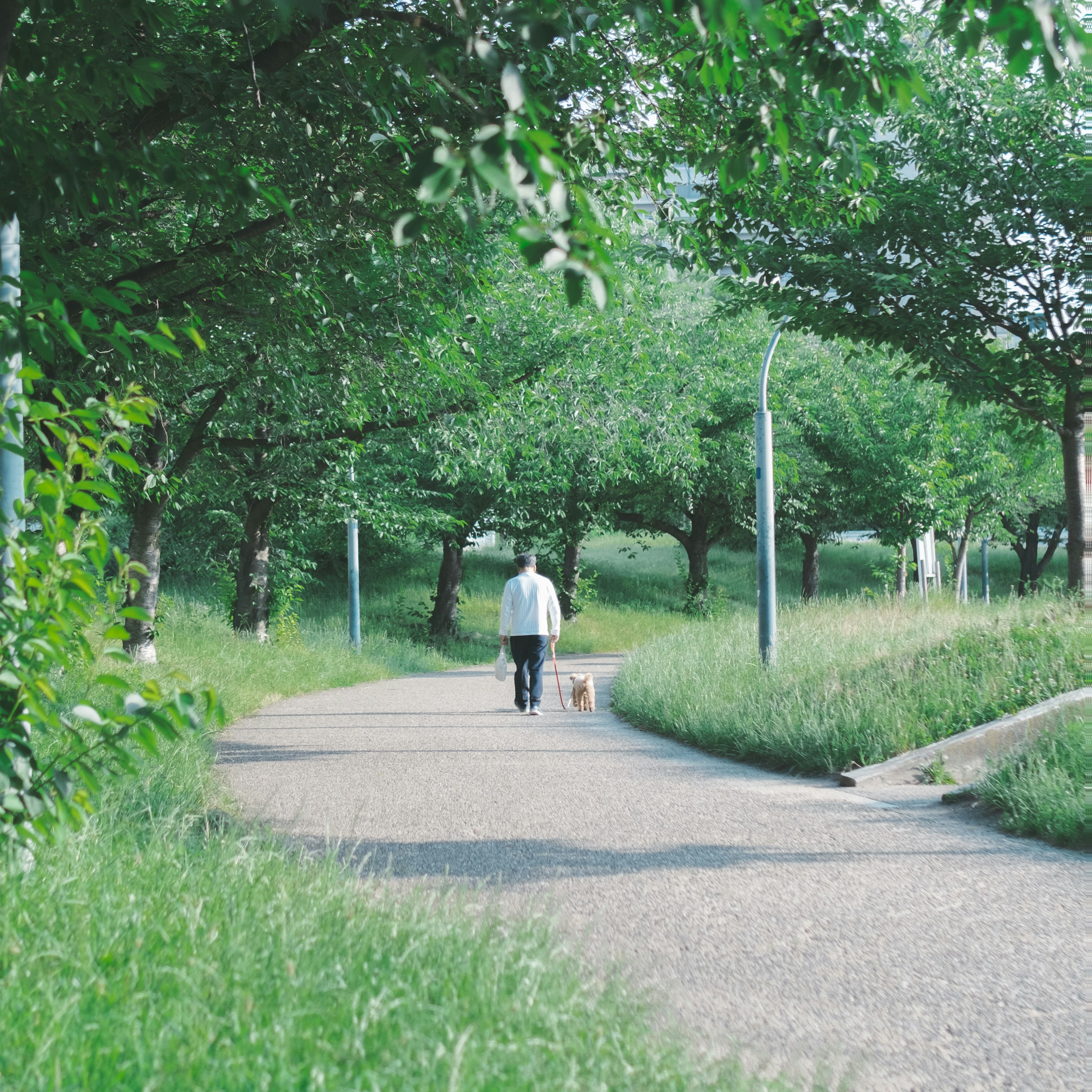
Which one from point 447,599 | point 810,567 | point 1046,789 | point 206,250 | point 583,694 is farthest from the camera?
point 810,567

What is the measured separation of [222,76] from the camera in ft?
19.6

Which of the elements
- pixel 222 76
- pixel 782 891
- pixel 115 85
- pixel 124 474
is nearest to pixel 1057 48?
pixel 782 891

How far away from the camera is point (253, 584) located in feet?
64.7

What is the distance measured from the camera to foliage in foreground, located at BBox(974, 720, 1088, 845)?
5.84 m

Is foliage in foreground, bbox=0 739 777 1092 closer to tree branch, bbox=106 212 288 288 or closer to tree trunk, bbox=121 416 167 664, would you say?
Result: tree branch, bbox=106 212 288 288

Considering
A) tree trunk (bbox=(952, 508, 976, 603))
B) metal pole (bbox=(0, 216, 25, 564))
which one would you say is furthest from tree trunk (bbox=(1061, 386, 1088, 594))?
tree trunk (bbox=(952, 508, 976, 603))

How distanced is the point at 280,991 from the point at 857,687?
7597 millimetres

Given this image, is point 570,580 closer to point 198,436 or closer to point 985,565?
point 198,436

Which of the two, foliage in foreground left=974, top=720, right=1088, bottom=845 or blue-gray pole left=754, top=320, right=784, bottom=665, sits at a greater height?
blue-gray pole left=754, top=320, right=784, bottom=665

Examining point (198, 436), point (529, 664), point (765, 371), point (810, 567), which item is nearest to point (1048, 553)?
point (810, 567)

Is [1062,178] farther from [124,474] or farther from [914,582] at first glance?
[914,582]

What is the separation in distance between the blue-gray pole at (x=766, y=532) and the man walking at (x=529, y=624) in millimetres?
2452

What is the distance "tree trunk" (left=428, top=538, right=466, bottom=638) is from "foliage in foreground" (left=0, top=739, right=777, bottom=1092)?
74.0ft

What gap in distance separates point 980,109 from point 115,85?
964 centimetres
